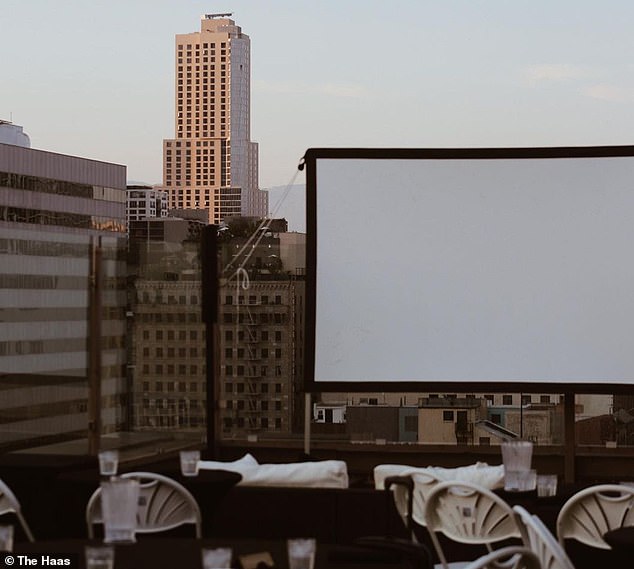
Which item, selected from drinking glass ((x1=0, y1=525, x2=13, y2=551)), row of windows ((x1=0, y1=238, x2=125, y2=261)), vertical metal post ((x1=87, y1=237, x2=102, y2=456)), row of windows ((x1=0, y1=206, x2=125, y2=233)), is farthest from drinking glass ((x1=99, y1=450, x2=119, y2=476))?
row of windows ((x1=0, y1=206, x2=125, y2=233))

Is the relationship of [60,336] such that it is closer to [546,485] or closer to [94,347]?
[94,347]

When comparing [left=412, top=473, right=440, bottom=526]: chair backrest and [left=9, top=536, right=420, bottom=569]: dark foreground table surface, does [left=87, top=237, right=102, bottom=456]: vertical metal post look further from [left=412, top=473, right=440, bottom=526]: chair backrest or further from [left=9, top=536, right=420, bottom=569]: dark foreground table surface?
[left=9, top=536, right=420, bottom=569]: dark foreground table surface

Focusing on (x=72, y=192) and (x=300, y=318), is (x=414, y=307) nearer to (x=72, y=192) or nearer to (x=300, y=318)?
(x=300, y=318)

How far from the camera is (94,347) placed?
7.93 m

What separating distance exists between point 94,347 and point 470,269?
7.73 ft

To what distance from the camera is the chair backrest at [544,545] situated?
8.74ft

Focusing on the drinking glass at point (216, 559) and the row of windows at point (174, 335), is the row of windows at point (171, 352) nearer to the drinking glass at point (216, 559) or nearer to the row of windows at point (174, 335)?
the row of windows at point (174, 335)

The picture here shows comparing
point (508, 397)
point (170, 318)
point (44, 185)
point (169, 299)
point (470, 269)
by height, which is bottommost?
point (508, 397)

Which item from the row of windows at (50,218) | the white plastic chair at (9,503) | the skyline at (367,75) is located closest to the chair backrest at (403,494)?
the white plastic chair at (9,503)

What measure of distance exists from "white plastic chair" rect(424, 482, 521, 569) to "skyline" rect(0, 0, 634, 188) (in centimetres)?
381

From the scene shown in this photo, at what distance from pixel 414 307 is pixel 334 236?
657mm

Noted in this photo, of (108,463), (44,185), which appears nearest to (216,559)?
(108,463)

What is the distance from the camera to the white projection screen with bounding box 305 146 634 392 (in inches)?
301

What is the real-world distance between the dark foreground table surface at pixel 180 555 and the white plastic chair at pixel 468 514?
1.29 m
